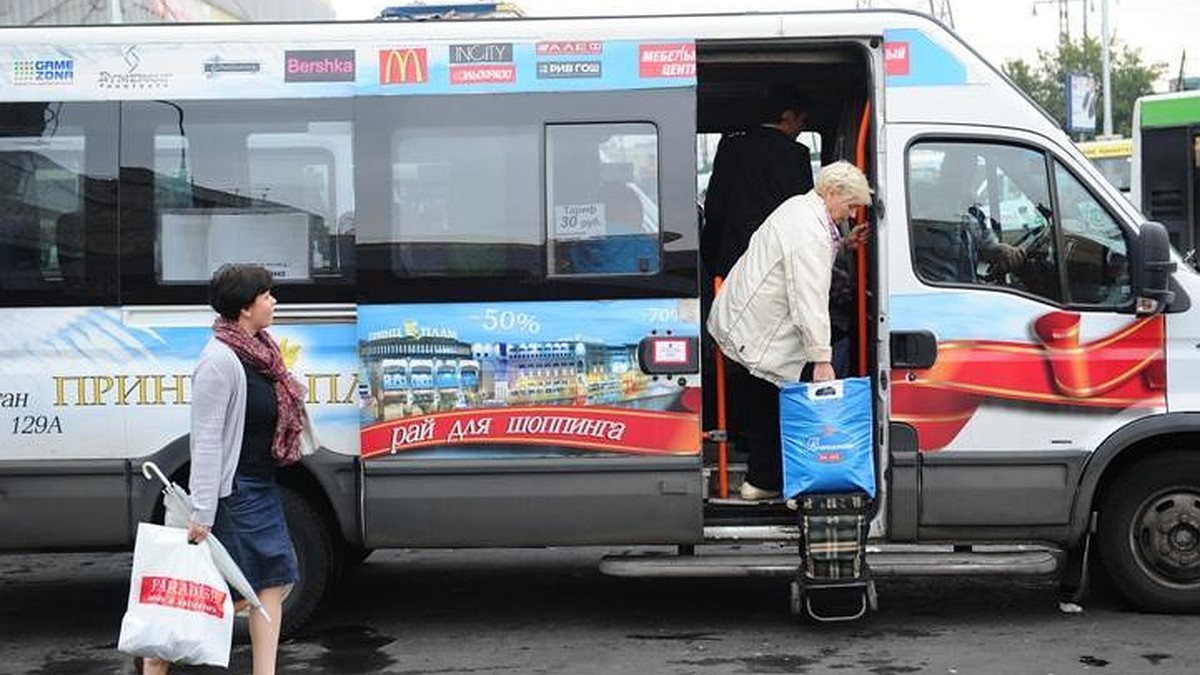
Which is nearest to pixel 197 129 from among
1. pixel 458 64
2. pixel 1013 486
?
pixel 458 64

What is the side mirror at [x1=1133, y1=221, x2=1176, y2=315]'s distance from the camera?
263 inches

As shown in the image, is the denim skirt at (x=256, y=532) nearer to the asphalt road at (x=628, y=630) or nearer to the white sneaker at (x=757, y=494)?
the asphalt road at (x=628, y=630)

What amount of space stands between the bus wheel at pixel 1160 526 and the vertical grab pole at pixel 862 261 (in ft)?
4.41

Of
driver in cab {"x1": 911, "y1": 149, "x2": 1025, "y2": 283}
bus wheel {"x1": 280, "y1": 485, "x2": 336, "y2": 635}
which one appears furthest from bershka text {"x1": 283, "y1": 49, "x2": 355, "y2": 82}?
driver in cab {"x1": 911, "y1": 149, "x2": 1025, "y2": 283}

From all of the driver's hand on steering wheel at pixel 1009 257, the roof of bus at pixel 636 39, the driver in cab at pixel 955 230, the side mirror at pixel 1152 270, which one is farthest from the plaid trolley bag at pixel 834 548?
the roof of bus at pixel 636 39

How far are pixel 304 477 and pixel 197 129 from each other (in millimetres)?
1674

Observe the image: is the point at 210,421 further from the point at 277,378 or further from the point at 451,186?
the point at 451,186

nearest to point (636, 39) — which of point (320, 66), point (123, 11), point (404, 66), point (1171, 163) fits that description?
point (404, 66)

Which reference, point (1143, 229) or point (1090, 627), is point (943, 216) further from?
point (1090, 627)

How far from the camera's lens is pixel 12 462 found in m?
6.73

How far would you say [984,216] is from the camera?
6965 mm

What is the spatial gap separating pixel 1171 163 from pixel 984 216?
32.3ft

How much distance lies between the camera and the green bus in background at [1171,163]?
1555cm

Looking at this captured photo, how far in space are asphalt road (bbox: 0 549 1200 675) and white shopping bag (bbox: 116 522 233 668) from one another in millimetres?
1035
